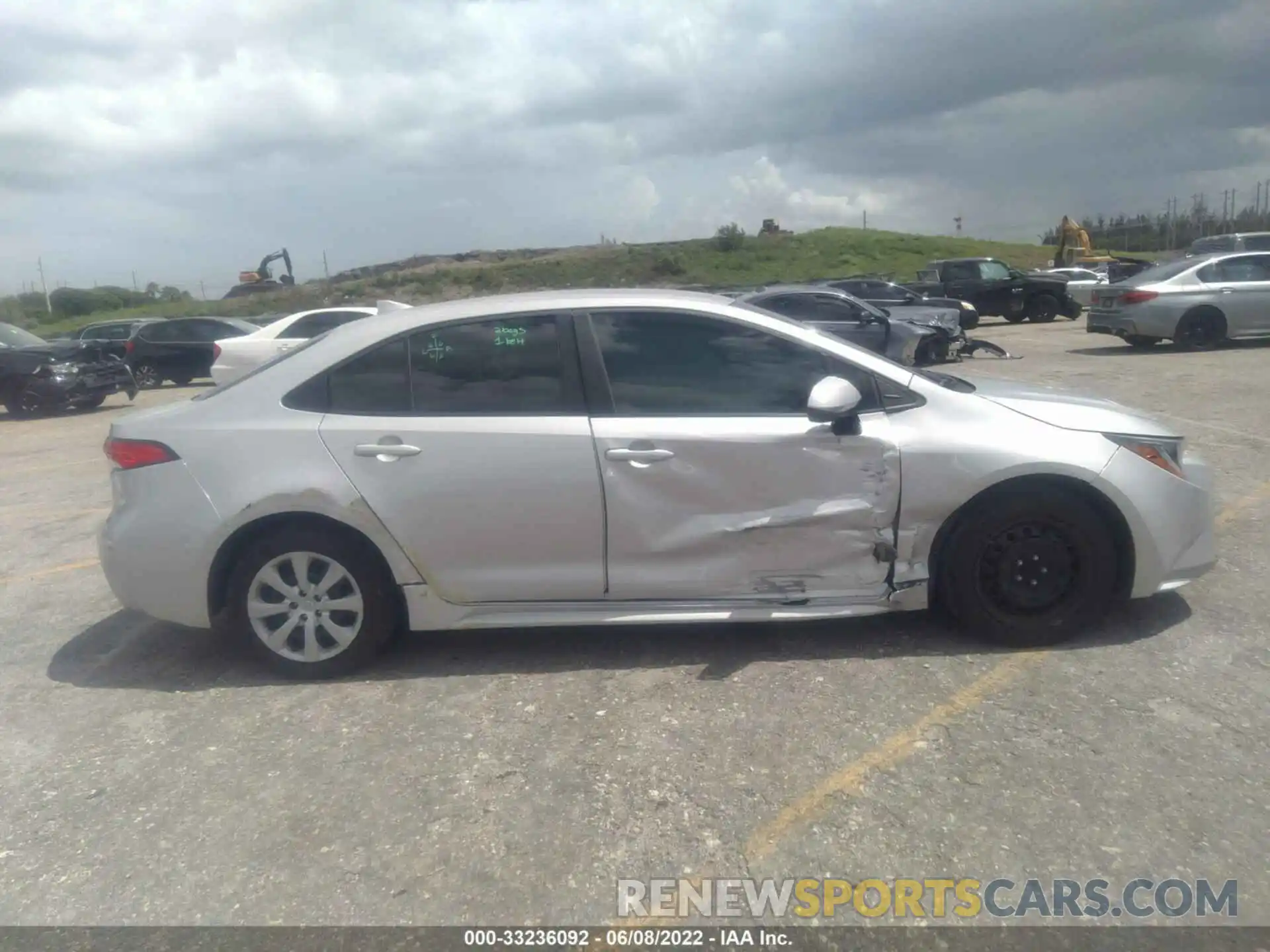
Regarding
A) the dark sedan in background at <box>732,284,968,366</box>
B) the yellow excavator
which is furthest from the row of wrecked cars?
the yellow excavator

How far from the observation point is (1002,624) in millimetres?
4449

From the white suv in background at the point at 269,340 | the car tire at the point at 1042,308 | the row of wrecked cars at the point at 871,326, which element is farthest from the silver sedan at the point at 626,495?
the car tire at the point at 1042,308

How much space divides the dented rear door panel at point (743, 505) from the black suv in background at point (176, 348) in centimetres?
1773

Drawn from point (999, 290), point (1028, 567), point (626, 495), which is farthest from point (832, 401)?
point (999, 290)

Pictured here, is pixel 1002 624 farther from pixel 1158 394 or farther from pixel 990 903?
pixel 1158 394

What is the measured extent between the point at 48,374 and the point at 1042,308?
74.0 ft

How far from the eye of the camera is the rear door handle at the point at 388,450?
439cm

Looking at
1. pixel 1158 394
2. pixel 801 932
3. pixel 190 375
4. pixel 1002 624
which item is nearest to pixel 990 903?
pixel 801 932

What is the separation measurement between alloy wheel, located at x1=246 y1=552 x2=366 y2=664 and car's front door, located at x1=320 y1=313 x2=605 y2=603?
356mm

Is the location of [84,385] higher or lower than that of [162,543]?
lower

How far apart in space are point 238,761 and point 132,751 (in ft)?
1.56

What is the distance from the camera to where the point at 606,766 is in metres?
3.66

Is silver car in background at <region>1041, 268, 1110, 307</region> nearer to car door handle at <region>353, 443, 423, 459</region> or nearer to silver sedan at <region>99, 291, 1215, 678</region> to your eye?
silver sedan at <region>99, 291, 1215, 678</region>

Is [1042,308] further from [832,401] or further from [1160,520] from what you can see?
[832,401]
